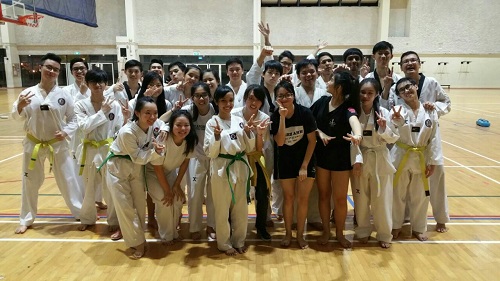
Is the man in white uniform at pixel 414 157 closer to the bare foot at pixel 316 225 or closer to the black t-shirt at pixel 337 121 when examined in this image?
the black t-shirt at pixel 337 121

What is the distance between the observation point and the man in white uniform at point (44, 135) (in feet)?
13.1

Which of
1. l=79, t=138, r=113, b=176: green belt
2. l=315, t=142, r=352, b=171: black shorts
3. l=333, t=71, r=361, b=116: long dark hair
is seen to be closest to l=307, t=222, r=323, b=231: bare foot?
l=315, t=142, r=352, b=171: black shorts

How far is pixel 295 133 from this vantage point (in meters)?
3.49

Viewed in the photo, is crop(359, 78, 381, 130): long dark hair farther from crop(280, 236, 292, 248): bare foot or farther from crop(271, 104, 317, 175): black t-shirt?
crop(280, 236, 292, 248): bare foot

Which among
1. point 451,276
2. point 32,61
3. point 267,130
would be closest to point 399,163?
point 451,276

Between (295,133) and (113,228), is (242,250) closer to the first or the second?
(295,133)

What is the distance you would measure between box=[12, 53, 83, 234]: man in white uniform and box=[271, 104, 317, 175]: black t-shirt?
7.95ft

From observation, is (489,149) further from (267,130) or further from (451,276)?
(267,130)

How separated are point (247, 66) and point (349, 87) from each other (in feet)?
68.2

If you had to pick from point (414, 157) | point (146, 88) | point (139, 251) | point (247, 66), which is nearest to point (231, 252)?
point (139, 251)

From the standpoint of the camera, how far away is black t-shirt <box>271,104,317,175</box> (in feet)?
11.4

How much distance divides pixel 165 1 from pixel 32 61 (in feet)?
34.8

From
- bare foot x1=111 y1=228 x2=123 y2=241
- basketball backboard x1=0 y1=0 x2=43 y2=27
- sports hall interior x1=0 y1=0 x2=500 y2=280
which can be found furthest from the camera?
basketball backboard x1=0 y1=0 x2=43 y2=27

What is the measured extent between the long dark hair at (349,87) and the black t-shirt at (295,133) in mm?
392
